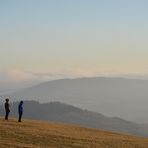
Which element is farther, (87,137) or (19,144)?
(87,137)

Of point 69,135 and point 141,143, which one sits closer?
point 69,135

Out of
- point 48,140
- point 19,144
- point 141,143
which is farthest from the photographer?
point 141,143

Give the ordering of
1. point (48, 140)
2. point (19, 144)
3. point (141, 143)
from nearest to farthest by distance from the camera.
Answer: point (19, 144)
point (48, 140)
point (141, 143)

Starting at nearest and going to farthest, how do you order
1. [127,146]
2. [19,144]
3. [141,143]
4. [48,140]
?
1. [19,144]
2. [48,140]
3. [127,146]
4. [141,143]

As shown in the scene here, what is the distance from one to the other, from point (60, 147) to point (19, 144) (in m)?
3.62

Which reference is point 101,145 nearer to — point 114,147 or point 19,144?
point 114,147

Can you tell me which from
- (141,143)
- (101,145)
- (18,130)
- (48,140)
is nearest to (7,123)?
(18,130)

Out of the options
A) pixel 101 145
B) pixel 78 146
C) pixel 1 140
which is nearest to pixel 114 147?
pixel 101 145

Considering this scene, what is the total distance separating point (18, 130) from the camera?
4094 cm

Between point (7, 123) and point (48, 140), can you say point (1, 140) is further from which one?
point (7, 123)

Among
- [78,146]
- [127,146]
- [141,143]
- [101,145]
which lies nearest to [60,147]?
[78,146]

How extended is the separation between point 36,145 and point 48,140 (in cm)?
247

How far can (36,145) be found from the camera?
36.8 meters

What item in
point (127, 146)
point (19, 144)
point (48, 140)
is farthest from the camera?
point (127, 146)
